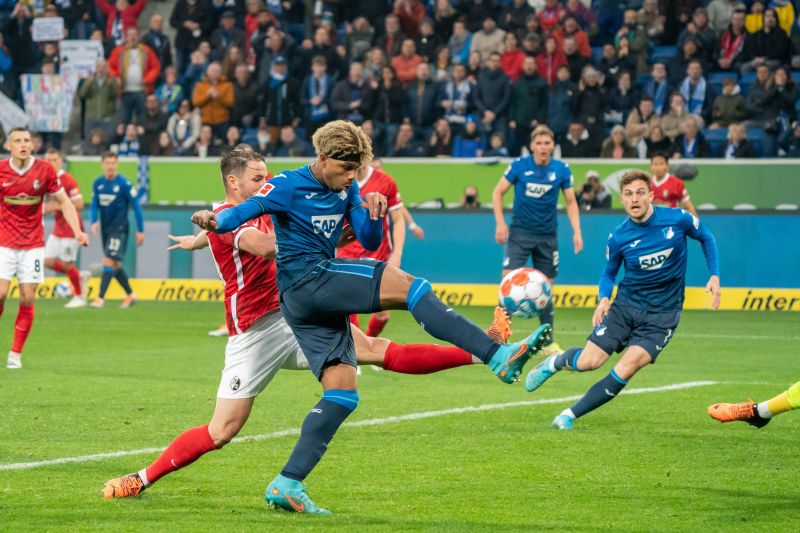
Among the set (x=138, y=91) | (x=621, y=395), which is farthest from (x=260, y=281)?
(x=138, y=91)

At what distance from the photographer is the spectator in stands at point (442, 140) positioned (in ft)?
72.6

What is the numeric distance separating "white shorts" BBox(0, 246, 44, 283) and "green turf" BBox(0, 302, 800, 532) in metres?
0.91

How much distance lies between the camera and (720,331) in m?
16.9

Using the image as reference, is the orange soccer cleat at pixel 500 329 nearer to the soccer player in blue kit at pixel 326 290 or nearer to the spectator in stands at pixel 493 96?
the soccer player in blue kit at pixel 326 290

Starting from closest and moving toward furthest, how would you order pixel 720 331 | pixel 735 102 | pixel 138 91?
pixel 720 331
pixel 735 102
pixel 138 91

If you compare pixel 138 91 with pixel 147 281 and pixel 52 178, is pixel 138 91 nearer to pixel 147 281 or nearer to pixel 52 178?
pixel 147 281

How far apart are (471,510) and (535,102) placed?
16.3 metres

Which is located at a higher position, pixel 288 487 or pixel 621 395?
pixel 288 487

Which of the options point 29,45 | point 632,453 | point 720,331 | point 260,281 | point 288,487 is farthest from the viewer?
point 29,45

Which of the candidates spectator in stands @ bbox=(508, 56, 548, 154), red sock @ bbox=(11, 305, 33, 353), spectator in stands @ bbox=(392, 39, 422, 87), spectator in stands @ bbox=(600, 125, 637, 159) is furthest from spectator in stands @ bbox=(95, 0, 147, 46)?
red sock @ bbox=(11, 305, 33, 353)

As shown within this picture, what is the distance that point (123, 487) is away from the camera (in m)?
6.67

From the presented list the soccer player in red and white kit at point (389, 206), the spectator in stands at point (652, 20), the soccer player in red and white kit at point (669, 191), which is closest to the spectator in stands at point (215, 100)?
the spectator in stands at point (652, 20)

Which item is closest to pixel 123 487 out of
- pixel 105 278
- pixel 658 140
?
pixel 105 278

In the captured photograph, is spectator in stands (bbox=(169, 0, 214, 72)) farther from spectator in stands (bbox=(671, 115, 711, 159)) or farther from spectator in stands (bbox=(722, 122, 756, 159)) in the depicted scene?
spectator in stands (bbox=(722, 122, 756, 159))
